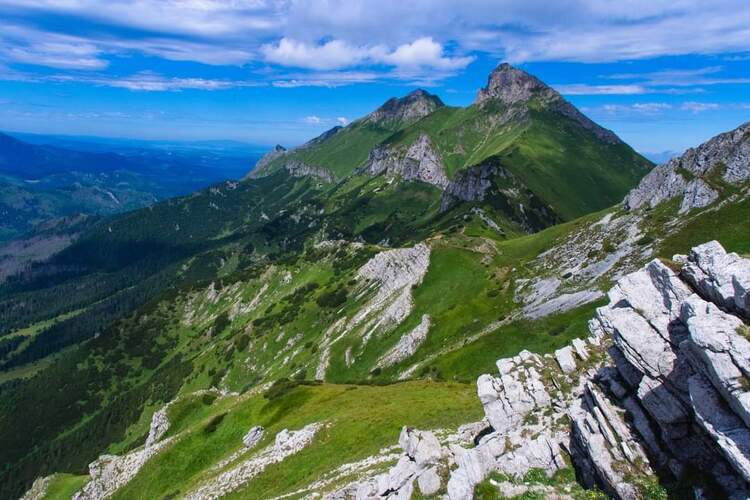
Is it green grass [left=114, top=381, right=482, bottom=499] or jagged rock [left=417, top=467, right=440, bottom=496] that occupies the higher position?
jagged rock [left=417, top=467, right=440, bottom=496]

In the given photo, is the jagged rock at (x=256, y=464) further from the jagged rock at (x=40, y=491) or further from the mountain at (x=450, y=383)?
the jagged rock at (x=40, y=491)

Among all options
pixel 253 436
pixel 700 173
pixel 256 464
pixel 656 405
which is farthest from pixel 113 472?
Answer: pixel 700 173

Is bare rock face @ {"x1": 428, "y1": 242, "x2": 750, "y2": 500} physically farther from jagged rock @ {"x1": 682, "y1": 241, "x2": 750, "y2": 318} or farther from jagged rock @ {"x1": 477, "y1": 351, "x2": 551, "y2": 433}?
jagged rock @ {"x1": 477, "y1": 351, "x2": 551, "y2": 433}

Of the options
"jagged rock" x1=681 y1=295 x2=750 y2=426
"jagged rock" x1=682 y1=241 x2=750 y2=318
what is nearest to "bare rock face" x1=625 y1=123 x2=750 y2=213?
"jagged rock" x1=682 y1=241 x2=750 y2=318

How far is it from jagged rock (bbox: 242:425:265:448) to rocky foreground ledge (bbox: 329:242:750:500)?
121 ft

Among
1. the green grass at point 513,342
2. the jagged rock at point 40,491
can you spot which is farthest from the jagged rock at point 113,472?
the green grass at point 513,342

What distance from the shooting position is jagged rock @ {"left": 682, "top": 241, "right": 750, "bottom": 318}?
22.8 m

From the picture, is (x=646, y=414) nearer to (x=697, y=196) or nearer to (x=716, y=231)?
(x=716, y=231)

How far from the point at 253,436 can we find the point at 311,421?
431 inches

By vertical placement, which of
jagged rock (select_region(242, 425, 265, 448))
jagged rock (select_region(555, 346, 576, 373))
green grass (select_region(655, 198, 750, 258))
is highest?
green grass (select_region(655, 198, 750, 258))

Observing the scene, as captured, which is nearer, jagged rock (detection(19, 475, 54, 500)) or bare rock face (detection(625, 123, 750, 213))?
jagged rock (detection(19, 475, 54, 500))

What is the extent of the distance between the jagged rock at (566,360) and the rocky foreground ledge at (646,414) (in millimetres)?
1225

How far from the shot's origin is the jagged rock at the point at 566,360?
37812 mm

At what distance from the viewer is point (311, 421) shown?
66.1 metres
